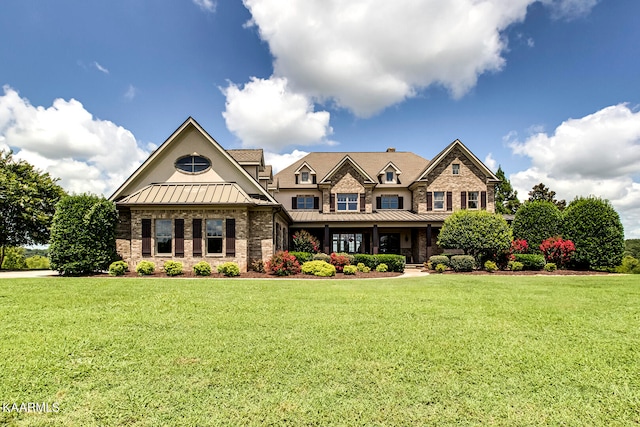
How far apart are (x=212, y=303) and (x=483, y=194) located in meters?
25.9

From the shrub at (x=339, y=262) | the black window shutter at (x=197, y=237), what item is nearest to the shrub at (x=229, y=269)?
the black window shutter at (x=197, y=237)

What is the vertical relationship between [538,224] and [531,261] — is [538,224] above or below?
above

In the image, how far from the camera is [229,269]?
18.0 meters

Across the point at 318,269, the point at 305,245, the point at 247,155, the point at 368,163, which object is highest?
the point at 368,163

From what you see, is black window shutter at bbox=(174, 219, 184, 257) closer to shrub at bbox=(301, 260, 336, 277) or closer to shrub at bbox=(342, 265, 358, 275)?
shrub at bbox=(301, 260, 336, 277)

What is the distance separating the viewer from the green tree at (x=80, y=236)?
17.5 meters

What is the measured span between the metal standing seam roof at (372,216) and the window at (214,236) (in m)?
7.99

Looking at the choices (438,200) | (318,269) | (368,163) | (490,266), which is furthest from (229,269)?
(368,163)

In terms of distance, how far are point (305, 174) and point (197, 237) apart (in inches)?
520

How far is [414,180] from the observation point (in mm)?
29281

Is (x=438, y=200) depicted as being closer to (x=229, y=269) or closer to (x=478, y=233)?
(x=478, y=233)

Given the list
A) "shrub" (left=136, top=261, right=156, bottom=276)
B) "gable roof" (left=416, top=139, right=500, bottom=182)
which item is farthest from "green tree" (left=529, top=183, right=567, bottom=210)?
"shrub" (left=136, top=261, right=156, bottom=276)

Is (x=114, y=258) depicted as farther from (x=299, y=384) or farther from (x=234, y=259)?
(x=299, y=384)

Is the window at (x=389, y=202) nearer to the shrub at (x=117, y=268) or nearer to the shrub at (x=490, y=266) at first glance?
the shrub at (x=490, y=266)
